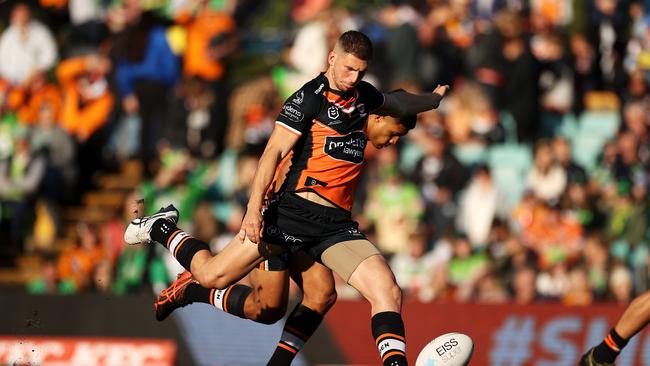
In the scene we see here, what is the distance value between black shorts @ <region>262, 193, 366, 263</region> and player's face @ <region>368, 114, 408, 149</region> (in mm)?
744

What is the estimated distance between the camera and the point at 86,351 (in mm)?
14641

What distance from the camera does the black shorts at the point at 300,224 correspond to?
9086mm

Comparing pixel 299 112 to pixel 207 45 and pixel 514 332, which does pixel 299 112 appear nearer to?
pixel 514 332

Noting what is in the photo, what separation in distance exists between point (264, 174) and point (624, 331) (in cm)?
326

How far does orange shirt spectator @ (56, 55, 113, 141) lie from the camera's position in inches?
740

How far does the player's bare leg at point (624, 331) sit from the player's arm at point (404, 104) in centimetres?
224

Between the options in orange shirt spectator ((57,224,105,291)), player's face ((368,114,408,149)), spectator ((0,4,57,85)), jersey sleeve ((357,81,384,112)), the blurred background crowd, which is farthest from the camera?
spectator ((0,4,57,85))

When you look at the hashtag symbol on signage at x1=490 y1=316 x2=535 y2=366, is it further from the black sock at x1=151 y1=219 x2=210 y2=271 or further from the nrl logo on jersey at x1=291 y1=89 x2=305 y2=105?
the nrl logo on jersey at x1=291 y1=89 x2=305 y2=105

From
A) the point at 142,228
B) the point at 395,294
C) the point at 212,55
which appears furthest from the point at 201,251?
the point at 212,55

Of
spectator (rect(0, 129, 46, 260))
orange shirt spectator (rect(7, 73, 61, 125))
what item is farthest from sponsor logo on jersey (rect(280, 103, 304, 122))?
orange shirt spectator (rect(7, 73, 61, 125))

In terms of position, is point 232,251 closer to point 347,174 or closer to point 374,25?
point 347,174

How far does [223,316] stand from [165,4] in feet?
24.7

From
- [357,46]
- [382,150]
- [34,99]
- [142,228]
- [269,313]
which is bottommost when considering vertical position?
[34,99]

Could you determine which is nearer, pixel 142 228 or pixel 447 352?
pixel 447 352
